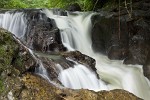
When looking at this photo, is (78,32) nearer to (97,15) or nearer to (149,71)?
(97,15)

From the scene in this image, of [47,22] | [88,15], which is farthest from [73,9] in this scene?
[47,22]

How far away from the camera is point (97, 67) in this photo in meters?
8.54

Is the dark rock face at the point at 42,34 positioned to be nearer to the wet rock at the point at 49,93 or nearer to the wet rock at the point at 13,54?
the wet rock at the point at 13,54

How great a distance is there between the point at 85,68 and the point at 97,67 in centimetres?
174

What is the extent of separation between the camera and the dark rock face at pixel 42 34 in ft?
29.5

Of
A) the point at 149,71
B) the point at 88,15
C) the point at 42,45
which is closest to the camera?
the point at 149,71

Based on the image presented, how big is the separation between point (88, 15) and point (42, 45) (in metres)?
2.63

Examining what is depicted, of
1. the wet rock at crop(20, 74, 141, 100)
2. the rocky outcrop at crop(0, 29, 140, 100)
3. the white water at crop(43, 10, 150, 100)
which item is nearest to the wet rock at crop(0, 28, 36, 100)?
the rocky outcrop at crop(0, 29, 140, 100)

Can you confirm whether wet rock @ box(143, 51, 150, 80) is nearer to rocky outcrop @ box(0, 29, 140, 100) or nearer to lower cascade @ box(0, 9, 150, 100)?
lower cascade @ box(0, 9, 150, 100)

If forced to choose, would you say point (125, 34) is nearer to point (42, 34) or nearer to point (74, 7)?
point (42, 34)

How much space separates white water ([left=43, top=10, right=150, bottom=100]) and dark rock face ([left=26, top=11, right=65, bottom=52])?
0.44m

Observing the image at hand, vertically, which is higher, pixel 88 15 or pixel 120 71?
pixel 88 15

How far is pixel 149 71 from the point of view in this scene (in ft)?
25.9

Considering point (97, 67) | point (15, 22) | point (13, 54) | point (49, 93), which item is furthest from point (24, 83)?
point (15, 22)
